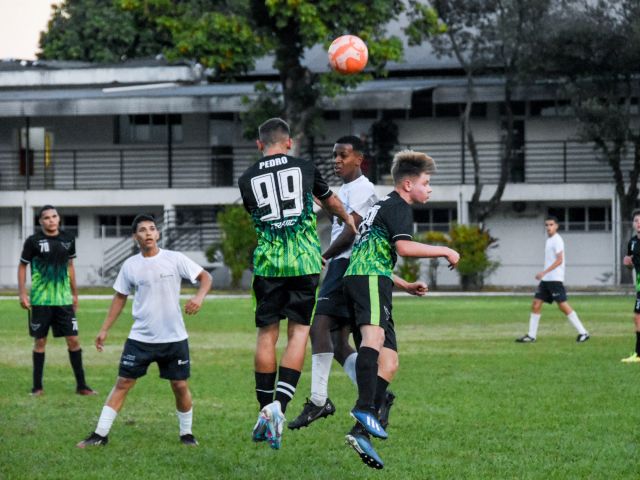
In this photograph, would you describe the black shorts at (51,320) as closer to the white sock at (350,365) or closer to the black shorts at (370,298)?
the white sock at (350,365)

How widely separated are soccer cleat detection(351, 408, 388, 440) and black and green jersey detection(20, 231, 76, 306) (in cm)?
692

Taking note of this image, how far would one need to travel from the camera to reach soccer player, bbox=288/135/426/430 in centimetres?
1077

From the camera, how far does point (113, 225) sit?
52.6 metres

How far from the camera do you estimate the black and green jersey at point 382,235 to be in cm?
952

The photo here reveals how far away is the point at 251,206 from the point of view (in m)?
9.99

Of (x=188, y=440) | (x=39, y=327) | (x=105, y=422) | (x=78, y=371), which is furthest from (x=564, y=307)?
(x=105, y=422)

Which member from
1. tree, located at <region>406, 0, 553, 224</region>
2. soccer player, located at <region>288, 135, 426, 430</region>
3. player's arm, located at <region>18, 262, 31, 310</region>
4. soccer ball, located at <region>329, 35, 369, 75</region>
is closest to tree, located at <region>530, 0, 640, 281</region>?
tree, located at <region>406, 0, 553, 224</region>

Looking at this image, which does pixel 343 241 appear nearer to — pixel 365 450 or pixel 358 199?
pixel 358 199

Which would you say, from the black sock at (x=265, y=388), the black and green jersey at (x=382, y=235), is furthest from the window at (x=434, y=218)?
the black and green jersey at (x=382, y=235)

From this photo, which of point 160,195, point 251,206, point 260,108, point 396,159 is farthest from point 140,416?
point 160,195

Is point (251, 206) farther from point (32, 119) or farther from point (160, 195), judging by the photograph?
point (32, 119)

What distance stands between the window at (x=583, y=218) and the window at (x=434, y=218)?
3.78 m

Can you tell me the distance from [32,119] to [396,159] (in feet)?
151

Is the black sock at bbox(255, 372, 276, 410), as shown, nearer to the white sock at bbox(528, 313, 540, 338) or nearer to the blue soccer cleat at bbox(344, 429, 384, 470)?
the blue soccer cleat at bbox(344, 429, 384, 470)
